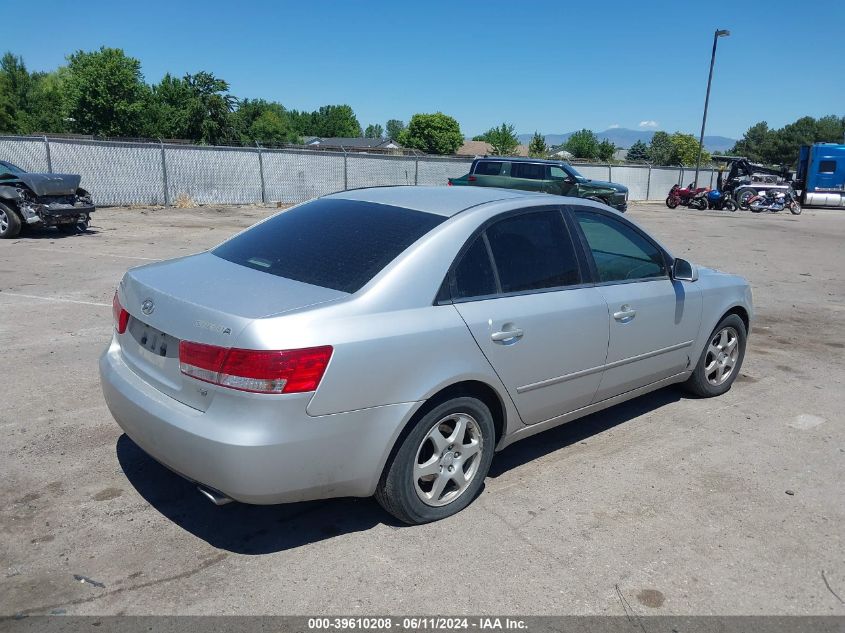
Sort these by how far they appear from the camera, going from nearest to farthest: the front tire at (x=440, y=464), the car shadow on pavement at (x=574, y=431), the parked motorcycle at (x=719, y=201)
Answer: the front tire at (x=440, y=464) < the car shadow on pavement at (x=574, y=431) < the parked motorcycle at (x=719, y=201)

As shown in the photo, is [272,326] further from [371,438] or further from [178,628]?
[178,628]

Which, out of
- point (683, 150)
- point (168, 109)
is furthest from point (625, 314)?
point (683, 150)

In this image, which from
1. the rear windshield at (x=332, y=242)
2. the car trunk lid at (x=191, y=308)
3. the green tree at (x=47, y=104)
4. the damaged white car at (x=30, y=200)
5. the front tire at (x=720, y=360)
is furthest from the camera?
the green tree at (x=47, y=104)

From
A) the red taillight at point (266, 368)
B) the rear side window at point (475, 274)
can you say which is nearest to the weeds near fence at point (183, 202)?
the rear side window at point (475, 274)

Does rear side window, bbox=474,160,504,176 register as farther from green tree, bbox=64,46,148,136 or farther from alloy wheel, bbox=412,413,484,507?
green tree, bbox=64,46,148,136

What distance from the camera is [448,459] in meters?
3.44

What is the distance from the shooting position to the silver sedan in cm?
284

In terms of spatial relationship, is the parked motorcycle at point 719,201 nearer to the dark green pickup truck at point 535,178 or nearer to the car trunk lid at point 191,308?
the dark green pickup truck at point 535,178

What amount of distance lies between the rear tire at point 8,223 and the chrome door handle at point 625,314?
12988 millimetres

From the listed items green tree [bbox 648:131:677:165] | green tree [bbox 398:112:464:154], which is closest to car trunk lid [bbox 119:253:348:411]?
green tree [bbox 648:131:677:165]

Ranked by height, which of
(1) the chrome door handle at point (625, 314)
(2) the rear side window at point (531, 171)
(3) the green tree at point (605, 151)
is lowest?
(1) the chrome door handle at point (625, 314)

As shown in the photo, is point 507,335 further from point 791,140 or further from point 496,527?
point 791,140

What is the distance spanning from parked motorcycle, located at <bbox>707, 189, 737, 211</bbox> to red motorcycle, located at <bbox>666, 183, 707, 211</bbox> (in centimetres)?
28

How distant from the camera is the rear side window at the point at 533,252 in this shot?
3.70 m
